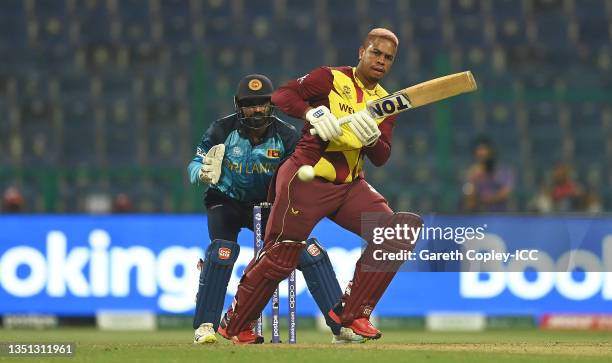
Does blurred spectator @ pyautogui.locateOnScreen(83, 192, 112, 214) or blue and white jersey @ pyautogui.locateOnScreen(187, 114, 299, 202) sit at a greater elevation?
blue and white jersey @ pyautogui.locateOnScreen(187, 114, 299, 202)

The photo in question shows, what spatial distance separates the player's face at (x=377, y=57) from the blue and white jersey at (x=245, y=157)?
785 mm

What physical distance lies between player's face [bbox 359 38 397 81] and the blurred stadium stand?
750 cm

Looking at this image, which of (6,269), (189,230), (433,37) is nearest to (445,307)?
(189,230)

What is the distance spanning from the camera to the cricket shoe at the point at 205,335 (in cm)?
730

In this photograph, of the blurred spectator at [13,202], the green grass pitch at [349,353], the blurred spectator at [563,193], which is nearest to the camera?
the green grass pitch at [349,353]

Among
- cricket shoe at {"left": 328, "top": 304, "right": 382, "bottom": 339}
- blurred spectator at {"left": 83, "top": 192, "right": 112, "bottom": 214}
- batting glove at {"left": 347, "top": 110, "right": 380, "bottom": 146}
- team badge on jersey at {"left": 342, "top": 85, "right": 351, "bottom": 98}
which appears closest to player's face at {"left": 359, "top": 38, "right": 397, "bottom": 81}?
team badge on jersey at {"left": 342, "top": 85, "right": 351, "bottom": 98}

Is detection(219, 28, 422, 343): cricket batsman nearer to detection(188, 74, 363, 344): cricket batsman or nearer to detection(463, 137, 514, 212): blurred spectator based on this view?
detection(188, 74, 363, 344): cricket batsman

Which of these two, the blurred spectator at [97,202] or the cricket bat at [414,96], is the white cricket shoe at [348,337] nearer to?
the cricket bat at [414,96]

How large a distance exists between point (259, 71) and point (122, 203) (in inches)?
110

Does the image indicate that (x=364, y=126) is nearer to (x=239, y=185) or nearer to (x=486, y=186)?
(x=239, y=185)

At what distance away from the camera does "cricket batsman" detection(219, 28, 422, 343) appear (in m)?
6.84

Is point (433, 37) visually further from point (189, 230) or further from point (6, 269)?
point (6, 269)

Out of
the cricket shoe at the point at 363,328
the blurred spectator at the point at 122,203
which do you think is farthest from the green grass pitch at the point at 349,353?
the blurred spectator at the point at 122,203

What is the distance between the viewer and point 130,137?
15156 mm
